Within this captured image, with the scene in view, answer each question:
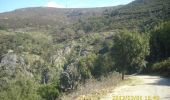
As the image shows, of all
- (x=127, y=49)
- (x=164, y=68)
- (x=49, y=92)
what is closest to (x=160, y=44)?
(x=49, y=92)

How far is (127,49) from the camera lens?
2998 centimetres

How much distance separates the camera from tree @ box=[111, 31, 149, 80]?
29.9m

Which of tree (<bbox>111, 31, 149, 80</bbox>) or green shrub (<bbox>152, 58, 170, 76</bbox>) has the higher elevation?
tree (<bbox>111, 31, 149, 80</bbox>)

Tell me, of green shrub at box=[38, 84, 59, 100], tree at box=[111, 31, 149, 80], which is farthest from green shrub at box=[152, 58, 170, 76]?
green shrub at box=[38, 84, 59, 100]

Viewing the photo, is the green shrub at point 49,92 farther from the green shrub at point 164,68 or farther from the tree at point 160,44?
the green shrub at point 164,68

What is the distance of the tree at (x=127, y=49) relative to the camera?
2989 cm

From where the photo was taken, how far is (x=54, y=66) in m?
120

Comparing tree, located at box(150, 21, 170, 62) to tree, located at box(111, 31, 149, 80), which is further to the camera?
tree, located at box(150, 21, 170, 62)

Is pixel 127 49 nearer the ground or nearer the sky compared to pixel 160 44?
nearer the sky

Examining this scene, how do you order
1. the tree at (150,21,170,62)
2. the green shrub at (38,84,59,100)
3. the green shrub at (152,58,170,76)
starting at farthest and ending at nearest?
the green shrub at (38,84,59,100) < the tree at (150,21,170,62) < the green shrub at (152,58,170,76)

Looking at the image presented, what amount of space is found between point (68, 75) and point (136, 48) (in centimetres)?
3506

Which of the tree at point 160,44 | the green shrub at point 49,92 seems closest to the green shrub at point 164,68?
the tree at point 160,44

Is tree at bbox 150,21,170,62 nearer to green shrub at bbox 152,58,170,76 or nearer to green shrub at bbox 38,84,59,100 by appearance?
green shrub at bbox 152,58,170,76

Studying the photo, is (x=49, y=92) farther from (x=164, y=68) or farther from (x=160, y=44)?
(x=164, y=68)
